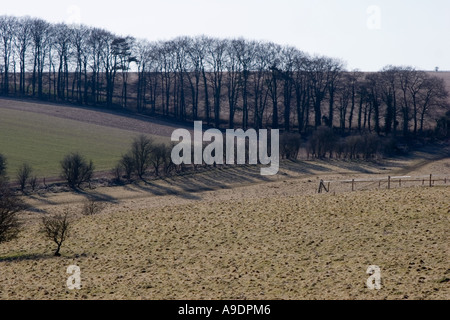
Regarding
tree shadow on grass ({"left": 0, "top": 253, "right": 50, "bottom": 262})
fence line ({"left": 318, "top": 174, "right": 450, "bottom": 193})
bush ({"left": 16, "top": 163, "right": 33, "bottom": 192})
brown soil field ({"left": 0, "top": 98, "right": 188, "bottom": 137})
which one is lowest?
tree shadow on grass ({"left": 0, "top": 253, "right": 50, "bottom": 262})

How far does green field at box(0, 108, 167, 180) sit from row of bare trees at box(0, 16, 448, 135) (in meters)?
19.1

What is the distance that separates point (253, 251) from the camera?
17562 millimetres

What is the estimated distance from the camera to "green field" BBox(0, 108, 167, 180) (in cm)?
4581

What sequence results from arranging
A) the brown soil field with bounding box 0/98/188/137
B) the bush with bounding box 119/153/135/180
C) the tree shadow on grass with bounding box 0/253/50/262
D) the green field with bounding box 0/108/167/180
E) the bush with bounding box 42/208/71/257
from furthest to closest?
the brown soil field with bounding box 0/98/188/137 < the green field with bounding box 0/108/167/180 < the bush with bounding box 119/153/135/180 < the bush with bounding box 42/208/71/257 < the tree shadow on grass with bounding box 0/253/50/262

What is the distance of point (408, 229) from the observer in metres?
18.0

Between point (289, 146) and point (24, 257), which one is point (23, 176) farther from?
point (289, 146)

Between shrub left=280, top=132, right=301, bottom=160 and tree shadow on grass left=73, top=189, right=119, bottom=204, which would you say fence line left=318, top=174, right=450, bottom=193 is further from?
shrub left=280, top=132, right=301, bottom=160

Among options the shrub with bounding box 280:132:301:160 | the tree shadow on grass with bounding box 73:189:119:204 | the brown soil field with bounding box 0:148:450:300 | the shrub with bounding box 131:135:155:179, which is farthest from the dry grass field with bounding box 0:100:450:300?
the shrub with bounding box 280:132:301:160

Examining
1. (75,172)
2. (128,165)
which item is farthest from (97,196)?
(128,165)

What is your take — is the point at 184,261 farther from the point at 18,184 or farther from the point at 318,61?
the point at 318,61

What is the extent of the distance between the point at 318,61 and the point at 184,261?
68767 mm

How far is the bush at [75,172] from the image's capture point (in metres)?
39.5

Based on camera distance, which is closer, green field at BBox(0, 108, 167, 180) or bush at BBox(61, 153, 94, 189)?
bush at BBox(61, 153, 94, 189)

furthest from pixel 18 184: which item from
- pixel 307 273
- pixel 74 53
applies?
pixel 74 53
